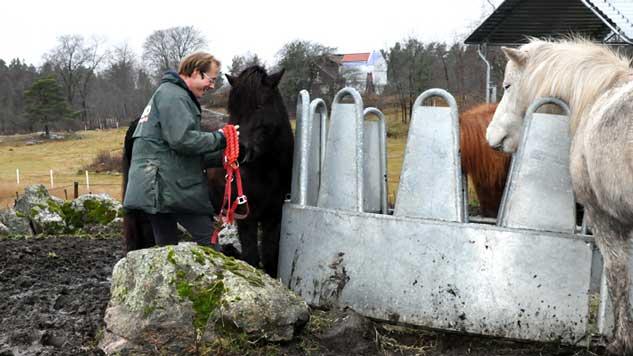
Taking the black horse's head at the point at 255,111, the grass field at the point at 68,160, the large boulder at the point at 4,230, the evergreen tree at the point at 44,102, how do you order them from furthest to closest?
the evergreen tree at the point at 44,102
the grass field at the point at 68,160
the large boulder at the point at 4,230
the black horse's head at the point at 255,111

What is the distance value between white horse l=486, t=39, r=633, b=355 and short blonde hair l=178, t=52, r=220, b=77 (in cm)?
218

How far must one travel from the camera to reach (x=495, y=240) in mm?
4012

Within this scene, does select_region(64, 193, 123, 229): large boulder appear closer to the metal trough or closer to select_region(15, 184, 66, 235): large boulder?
select_region(15, 184, 66, 235): large boulder

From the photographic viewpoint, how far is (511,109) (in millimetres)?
4488

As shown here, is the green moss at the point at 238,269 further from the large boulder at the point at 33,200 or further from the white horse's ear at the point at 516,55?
the large boulder at the point at 33,200

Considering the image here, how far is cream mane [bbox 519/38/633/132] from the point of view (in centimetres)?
383

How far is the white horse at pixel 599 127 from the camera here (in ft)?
10.8

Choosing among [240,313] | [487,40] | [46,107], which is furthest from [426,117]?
[46,107]

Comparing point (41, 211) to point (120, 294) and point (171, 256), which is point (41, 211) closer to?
point (120, 294)

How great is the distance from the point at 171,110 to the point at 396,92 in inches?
1267

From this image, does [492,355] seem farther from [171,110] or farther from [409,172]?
[171,110]

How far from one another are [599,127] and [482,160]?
2.69m

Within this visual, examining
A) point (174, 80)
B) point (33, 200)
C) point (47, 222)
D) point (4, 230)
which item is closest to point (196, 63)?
point (174, 80)

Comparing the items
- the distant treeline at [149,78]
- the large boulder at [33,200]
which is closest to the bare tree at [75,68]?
the distant treeline at [149,78]
